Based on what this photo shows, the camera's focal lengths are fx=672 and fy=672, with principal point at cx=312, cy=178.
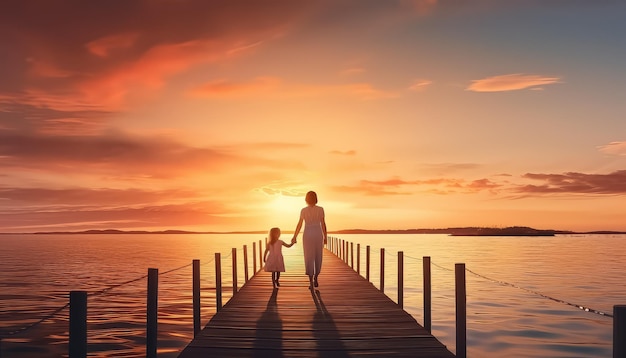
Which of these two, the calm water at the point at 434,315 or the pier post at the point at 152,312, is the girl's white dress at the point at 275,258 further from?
the pier post at the point at 152,312

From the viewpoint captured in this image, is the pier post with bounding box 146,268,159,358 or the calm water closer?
the pier post with bounding box 146,268,159,358

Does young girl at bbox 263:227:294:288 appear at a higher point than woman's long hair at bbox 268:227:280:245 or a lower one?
lower

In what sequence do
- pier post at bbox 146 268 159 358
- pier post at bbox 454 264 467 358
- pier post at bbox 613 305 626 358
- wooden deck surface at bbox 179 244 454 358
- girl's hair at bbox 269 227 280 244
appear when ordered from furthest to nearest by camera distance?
girl's hair at bbox 269 227 280 244
pier post at bbox 454 264 467 358
pier post at bbox 146 268 159 358
wooden deck surface at bbox 179 244 454 358
pier post at bbox 613 305 626 358

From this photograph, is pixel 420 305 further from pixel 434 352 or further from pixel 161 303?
pixel 434 352

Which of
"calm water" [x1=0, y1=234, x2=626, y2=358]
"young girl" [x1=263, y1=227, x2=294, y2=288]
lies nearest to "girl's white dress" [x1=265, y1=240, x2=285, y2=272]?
"young girl" [x1=263, y1=227, x2=294, y2=288]

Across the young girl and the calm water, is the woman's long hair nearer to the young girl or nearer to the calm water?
the young girl

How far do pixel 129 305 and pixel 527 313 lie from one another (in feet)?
48.2

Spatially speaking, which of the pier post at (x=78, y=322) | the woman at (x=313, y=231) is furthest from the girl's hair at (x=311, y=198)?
the pier post at (x=78, y=322)

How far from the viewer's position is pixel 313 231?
14.9 meters

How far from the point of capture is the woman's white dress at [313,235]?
14.6 metres

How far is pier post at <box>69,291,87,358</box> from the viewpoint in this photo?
667cm

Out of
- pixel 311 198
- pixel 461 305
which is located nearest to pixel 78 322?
pixel 461 305

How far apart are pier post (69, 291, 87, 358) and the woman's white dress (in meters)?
8.10

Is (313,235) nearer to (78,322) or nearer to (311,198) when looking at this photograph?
(311,198)
